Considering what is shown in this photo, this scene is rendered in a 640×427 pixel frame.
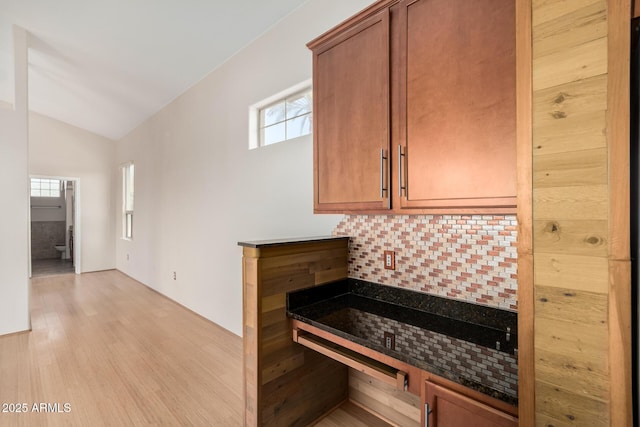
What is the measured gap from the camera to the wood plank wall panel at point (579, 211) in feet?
2.30

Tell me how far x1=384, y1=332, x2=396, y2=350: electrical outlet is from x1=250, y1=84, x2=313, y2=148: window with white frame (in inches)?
65.2

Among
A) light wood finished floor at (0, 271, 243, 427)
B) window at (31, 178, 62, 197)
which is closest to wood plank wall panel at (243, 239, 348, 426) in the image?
light wood finished floor at (0, 271, 243, 427)

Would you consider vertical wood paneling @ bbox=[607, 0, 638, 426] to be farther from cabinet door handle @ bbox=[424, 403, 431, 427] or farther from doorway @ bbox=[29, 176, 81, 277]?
doorway @ bbox=[29, 176, 81, 277]

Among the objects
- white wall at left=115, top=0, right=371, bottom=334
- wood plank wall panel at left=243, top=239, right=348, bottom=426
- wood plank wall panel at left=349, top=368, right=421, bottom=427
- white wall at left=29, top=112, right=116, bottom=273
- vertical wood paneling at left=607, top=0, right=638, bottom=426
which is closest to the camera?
vertical wood paneling at left=607, top=0, right=638, bottom=426

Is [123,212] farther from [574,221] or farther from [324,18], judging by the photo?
[574,221]

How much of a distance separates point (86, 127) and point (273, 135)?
5.51 metres

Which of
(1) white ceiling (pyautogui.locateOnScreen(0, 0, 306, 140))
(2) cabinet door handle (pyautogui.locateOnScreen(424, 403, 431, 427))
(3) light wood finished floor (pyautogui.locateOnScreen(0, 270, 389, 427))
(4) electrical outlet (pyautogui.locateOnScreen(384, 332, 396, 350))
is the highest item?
(1) white ceiling (pyautogui.locateOnScreen(0, 0, 306, 140))

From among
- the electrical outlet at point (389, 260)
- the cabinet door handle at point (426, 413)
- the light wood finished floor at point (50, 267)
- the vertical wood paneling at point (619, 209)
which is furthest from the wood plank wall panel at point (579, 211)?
the light wood finished floor at point (50, 267)

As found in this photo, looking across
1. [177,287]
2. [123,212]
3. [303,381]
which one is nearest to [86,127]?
[123,212]

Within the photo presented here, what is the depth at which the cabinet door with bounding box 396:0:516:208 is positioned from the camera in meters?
1.08

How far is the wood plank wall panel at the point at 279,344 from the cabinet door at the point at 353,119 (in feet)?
1.17

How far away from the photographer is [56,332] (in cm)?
336

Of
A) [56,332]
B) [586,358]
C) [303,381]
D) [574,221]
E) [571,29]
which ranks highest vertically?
[571,29]

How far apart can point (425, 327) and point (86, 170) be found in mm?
7370
